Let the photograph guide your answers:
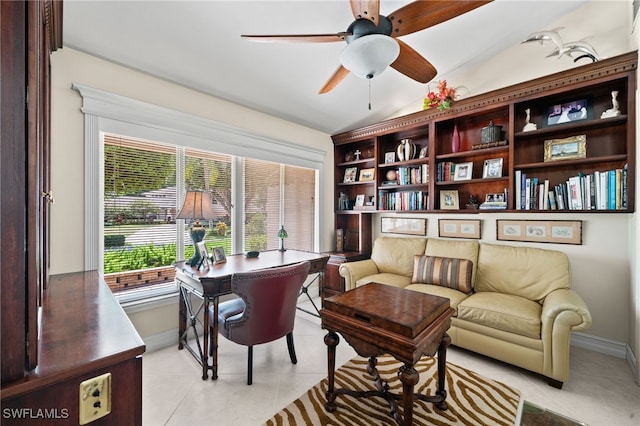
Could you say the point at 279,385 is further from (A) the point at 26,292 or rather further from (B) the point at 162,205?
(B) the point at 162,205

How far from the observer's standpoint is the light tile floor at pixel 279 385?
1.69 meters

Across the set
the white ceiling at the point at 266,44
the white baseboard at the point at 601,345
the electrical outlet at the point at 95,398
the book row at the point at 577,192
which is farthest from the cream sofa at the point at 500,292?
the electrical outlet at the point at 95,398

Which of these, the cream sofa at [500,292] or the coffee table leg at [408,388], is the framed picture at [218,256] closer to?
the cream sofa at [500,292]

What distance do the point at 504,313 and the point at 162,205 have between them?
317 centimetres

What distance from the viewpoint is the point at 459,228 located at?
10.9ft

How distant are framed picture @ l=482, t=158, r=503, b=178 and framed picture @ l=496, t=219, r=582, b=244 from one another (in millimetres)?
524

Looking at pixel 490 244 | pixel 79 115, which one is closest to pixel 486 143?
pixel 490 244

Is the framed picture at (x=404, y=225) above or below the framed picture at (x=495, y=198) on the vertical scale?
below

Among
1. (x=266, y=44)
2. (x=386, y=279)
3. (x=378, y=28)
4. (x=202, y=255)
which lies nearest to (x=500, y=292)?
(x=386, y=279)

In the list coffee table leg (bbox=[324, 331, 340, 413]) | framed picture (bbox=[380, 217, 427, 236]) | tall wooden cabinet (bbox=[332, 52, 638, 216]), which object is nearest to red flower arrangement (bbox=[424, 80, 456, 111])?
tall wooden cabinet (bbox=[332, 52, 638, 216])

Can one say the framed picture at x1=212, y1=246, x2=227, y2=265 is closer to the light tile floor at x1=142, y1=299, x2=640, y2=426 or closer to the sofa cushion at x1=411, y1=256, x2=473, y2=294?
the light tile floor at x1=142, y1=299, x2=640, y2=426

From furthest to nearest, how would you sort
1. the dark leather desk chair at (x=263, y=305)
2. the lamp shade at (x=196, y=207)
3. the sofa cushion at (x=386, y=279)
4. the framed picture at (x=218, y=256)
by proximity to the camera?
the sofa cushion at (x=386, y=279) < the framed picture at (x=218, y=256) < the lamp shade at (x=196, y=207) < the dark leather desk chair at (x=263, y=305)

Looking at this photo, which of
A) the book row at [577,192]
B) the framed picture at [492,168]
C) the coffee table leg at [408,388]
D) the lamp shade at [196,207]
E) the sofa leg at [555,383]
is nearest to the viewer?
the coffee table leg at [408,388]

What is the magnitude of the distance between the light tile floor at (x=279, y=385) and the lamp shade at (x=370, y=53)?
224cm
